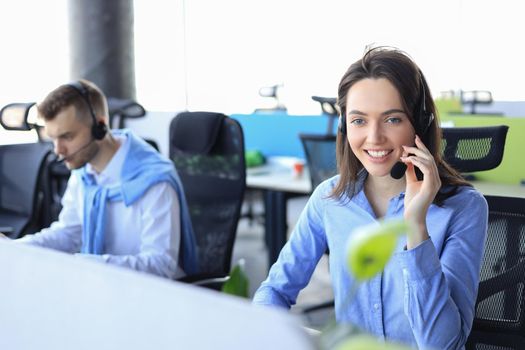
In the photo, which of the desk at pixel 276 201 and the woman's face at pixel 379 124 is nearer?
the woman's face at pixel 379 124

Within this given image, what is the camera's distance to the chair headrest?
216cm

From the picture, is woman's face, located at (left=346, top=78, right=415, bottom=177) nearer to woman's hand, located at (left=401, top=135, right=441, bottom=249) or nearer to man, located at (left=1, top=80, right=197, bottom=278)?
woman's hand, located at (left=401, top=135, right=441, bottom=249)

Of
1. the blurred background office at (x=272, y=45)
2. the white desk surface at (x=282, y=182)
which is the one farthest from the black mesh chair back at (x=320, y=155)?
the blurred background office at (x=272, y=45)

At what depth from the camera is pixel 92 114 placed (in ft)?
6.49

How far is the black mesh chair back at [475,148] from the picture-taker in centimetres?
160

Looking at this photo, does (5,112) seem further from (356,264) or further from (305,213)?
(356,264)

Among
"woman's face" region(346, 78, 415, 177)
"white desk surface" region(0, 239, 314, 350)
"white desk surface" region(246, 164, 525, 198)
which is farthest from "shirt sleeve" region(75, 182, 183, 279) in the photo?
"white desk surface" region(0, 239, 314, 350)

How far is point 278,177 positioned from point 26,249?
9.56 feet

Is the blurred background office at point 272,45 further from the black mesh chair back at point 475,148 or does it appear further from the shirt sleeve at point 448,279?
the shirt sleeve at point 448,279

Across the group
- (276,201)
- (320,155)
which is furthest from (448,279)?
(276,201)

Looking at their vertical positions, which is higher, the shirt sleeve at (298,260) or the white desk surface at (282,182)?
the shirt sleeve at (298,260)

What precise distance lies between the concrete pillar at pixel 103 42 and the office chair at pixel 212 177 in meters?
3.42

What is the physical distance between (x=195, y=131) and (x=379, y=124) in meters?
1.01

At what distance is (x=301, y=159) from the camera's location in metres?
3.81
